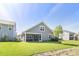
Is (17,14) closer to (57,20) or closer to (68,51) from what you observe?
(57,20)

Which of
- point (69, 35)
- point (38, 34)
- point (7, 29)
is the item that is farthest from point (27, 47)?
point (69, 35)

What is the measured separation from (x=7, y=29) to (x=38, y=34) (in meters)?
0.40

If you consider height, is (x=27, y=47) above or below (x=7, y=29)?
below

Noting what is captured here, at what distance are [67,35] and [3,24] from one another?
84cm

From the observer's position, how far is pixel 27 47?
4230 mm

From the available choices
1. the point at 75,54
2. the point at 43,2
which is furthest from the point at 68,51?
the point at 43,2

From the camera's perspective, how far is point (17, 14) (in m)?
4.23

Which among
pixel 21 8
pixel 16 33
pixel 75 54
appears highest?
pixel 21 8

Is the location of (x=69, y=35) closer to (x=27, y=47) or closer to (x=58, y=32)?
(x=58, y=32)

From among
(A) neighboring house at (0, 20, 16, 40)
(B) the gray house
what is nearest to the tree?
(B) the gray house

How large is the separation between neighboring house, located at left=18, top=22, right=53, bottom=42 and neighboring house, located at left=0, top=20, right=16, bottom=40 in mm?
103

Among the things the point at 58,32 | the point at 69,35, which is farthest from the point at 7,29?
the point at 69,35

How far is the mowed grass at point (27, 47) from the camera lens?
4188 millimetres

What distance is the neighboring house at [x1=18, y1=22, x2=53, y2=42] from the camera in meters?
4.24
